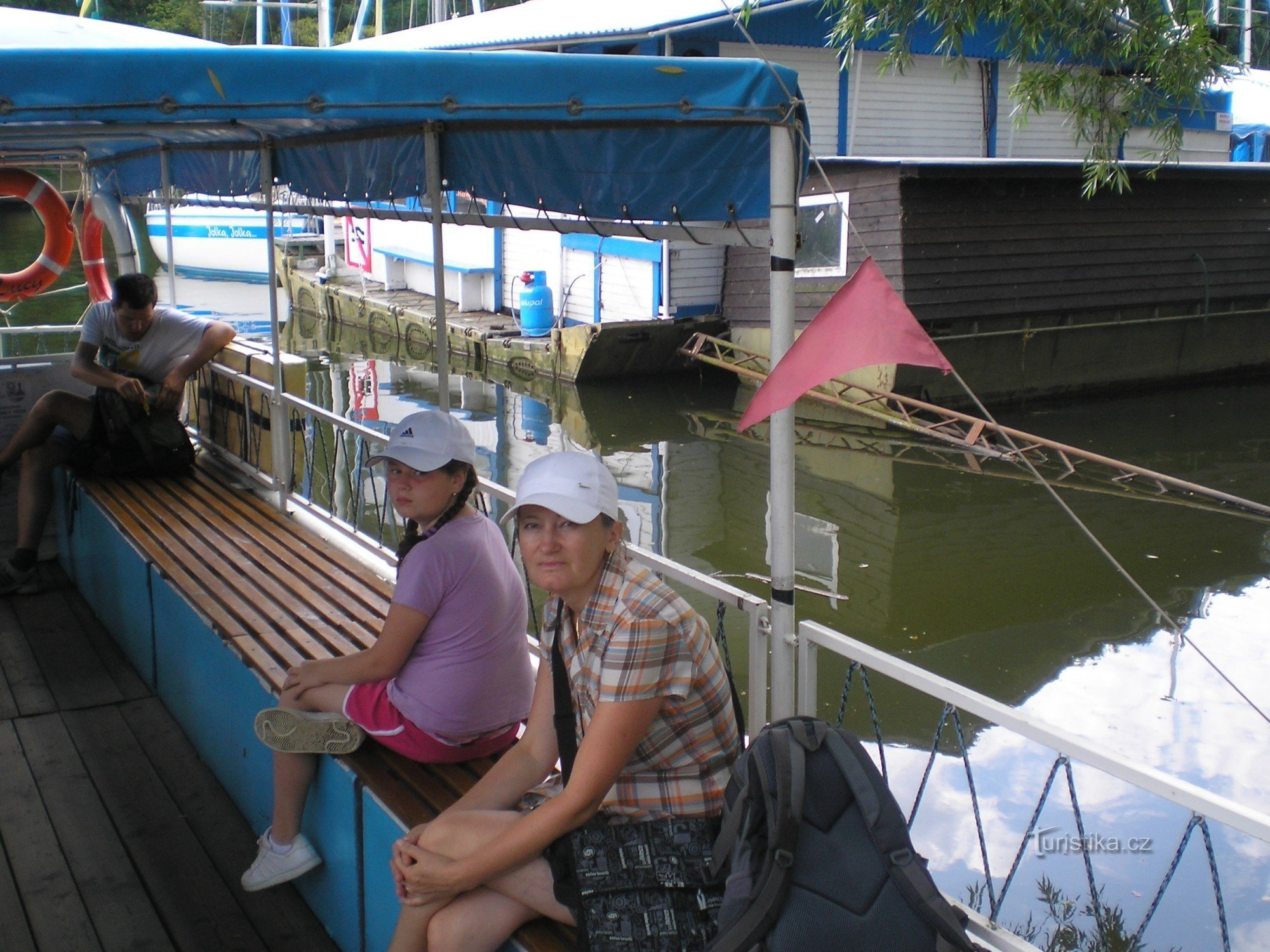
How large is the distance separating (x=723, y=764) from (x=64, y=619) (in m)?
3.97

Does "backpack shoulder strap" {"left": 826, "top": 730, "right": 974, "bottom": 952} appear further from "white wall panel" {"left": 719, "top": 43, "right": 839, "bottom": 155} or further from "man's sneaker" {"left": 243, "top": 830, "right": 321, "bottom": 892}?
"white wall panel" {"left": 719, "top": 43, "right": 839, "bottom": 155}

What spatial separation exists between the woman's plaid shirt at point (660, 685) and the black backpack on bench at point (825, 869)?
28 cm

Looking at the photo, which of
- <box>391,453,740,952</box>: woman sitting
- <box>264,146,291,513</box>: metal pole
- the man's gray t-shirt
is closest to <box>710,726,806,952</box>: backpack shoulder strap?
<box>391,453,740,952</box>: woman sitting

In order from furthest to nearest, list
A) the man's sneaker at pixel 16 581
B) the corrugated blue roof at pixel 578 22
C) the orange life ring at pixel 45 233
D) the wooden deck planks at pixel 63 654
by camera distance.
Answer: the corrugated blue roof at pixel 578 22 → the orange life ring at pixel 45 233 → the man's sneaker at pixel 16 581 → the wooden deck planks at pixel 63 654

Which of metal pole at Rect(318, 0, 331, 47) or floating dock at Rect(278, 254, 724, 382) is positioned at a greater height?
metal pole at Rect(318, 0, 331, 47)

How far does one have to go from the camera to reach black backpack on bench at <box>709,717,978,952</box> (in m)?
1.80

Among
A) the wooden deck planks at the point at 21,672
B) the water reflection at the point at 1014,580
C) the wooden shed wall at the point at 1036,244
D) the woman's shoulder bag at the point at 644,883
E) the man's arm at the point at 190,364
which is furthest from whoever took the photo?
the wooden shed wall at the point at 1036,244

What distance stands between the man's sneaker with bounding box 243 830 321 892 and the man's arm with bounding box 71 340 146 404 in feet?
10.5

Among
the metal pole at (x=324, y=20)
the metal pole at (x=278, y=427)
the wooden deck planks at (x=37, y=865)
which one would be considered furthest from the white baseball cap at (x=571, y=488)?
the metal pole at (x=324, y=20)

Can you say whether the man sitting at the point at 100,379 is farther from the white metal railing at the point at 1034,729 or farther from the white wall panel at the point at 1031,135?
the white wall panel at the point at 1031,135

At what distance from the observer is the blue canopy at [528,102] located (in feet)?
7.88

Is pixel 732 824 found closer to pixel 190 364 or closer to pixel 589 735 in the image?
pixel 589 735

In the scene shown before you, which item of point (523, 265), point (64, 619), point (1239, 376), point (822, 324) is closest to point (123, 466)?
point (64, 619)

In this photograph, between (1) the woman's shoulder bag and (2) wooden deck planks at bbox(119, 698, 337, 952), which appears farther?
(2) wooden deck planks at bbox(119, 698, 337, 952)
